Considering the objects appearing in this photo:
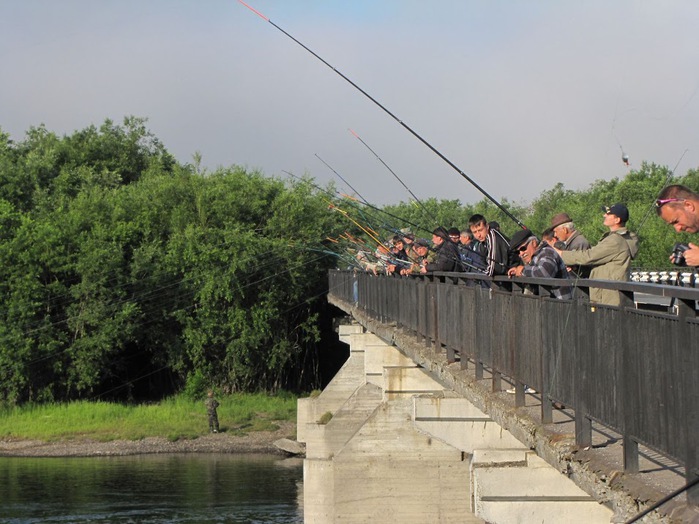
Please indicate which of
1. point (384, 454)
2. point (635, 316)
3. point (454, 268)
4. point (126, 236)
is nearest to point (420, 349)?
point (454, 268)

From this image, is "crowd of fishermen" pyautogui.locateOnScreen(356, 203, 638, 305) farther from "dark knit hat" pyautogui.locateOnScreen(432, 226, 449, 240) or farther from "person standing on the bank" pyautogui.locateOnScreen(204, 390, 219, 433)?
"person standing on the bank" pyautogui.locateOnScreen(204, 390, 219, 433)

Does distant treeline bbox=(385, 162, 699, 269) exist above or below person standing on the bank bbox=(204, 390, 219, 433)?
above

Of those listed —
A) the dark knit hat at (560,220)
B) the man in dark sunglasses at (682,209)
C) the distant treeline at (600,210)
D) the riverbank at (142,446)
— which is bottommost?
the riverbank at (142,446)

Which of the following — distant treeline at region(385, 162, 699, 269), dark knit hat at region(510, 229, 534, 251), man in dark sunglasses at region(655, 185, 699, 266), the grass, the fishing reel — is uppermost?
distant treeline at region(385, 162, 699, 269)

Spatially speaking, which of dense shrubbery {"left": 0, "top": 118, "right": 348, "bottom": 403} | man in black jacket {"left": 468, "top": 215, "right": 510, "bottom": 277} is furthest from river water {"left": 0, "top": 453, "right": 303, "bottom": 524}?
man in black jacket {"left": 468, "top": 215, "right": 510, "bottom": 277}

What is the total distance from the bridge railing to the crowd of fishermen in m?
0.25

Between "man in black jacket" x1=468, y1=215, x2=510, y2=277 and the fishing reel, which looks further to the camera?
"man in black jacket" x1=468, y1=215, x2=510, y2=277

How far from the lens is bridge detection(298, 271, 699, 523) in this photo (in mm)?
5871

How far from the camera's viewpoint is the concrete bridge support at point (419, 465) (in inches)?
457

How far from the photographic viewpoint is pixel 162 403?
184 ft

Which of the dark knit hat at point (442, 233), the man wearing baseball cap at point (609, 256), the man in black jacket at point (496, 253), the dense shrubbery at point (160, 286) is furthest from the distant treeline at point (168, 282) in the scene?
the man wearing baseball cap at point (609, 256)

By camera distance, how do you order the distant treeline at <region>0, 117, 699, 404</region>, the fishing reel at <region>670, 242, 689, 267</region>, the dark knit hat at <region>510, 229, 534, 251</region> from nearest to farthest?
the fishing reel at <region>670, 242, 689, 267</region>
the dark knit hat at <region>510, 229, 534, 251</region>
the distant treeline at <region>0, 117, 699, 404</region>

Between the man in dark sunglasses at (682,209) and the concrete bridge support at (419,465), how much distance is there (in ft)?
14.1

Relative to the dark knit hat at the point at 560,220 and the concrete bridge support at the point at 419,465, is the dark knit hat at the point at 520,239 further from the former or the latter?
the concrete bridge support at the point at 419,465
